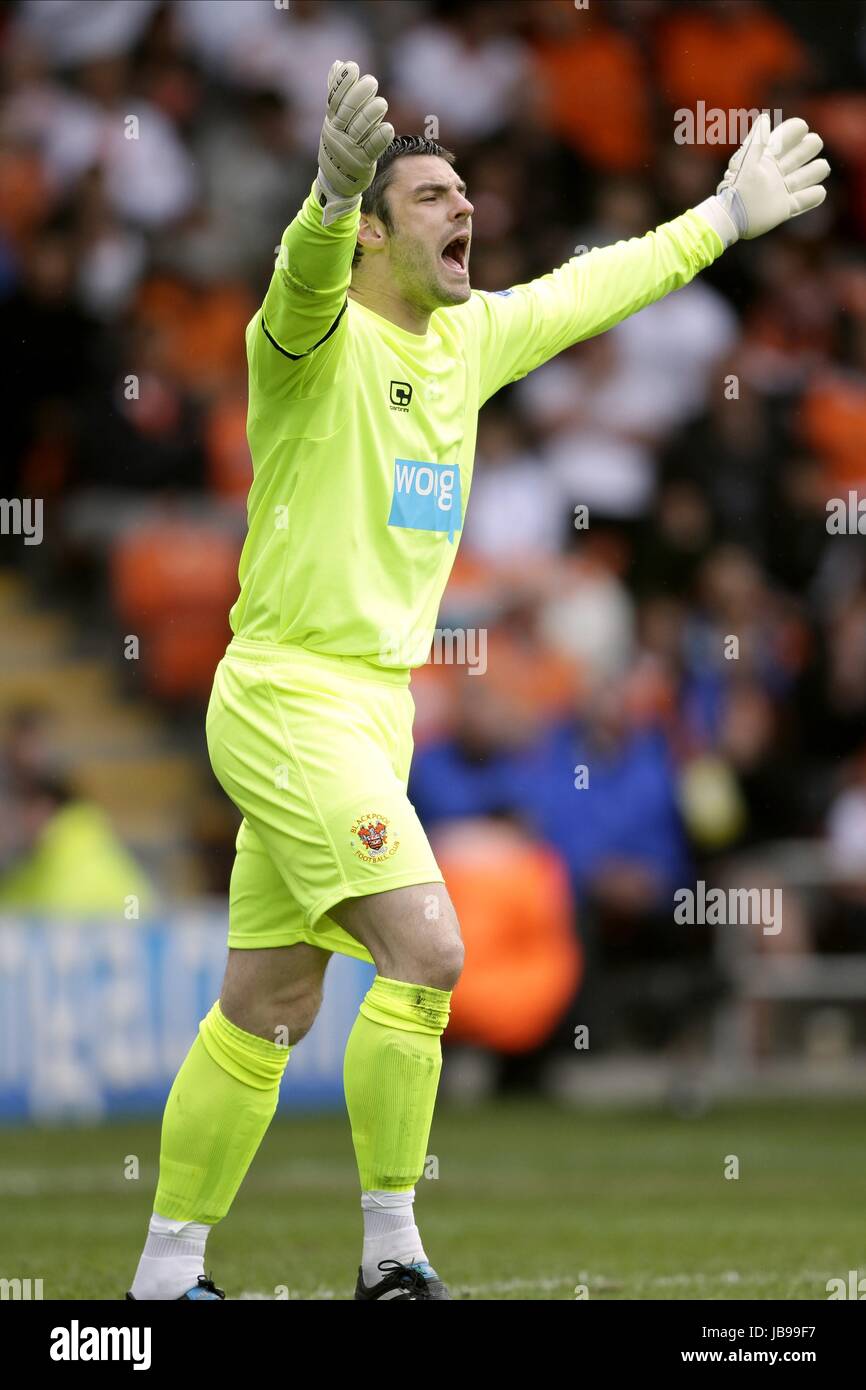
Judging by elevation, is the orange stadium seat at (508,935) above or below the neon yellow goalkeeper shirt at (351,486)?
below

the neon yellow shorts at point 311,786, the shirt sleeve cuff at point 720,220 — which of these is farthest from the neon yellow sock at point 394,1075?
the shirt sleeve cuff at point 720,220

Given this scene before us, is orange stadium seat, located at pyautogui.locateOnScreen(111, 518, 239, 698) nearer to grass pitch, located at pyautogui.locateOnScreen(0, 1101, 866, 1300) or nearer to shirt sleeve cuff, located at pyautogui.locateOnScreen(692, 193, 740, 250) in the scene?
grass pitch, located at pyautogui.locateOnScreen(0, 1101, 866, 1300)

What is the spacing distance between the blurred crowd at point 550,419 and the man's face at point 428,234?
6092mm

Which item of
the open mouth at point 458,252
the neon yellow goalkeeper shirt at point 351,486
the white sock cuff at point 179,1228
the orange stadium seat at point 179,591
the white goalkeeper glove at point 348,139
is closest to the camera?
the white goalkeeper glove at point 348,139

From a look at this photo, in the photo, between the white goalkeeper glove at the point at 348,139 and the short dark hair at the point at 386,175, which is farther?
the short dark hair at the point at 386,175

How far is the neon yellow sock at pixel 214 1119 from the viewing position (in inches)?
199

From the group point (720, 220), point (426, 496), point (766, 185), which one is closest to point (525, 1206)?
point (426, 496)

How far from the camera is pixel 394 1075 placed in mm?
4746

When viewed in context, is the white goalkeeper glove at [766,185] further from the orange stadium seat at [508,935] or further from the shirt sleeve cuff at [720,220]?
the orange stadium seat at [508,935]

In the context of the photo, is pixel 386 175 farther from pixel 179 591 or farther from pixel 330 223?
pixel 179 591

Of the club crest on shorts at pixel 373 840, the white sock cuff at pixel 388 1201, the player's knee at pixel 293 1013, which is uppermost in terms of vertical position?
the club crest on shorts at pixel 373 840

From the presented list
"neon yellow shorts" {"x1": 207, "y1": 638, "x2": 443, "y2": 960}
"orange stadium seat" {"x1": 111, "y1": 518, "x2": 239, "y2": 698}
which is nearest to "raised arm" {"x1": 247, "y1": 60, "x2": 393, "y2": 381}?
"neon yellow shorts" {"x1": 207, "y1": 638, "x2": 443, "y2": 960}

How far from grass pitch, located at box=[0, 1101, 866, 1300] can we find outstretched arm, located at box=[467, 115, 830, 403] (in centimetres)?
236

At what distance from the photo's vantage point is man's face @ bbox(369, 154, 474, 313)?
5133mm
